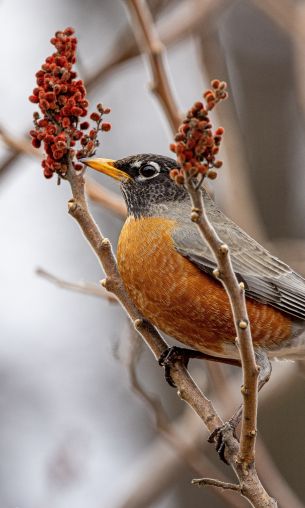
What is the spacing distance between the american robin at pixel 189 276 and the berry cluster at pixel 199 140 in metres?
1.41

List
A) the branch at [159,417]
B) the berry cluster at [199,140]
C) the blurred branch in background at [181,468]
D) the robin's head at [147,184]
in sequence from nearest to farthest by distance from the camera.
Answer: the berry cluster at [199,140], the branch at [159,417], the robin's head at [147,184], the blurred branch in background at [181,468]

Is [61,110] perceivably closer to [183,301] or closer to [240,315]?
[240,315]

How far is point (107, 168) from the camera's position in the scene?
438 cm

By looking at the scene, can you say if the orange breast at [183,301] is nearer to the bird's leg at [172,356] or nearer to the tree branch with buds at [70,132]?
the bird's leg at [172,356]

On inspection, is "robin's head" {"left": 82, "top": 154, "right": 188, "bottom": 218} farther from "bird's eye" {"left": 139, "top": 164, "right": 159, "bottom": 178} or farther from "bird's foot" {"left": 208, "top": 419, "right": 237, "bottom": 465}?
"bird's foot" {"left": 208, "top": 419, "right": 237, "bottom": 465}

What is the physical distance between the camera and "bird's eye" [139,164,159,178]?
4.84m

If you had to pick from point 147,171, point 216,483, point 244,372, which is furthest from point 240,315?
point 147,171

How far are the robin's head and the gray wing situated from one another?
32 cm

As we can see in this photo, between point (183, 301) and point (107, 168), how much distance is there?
802 mm

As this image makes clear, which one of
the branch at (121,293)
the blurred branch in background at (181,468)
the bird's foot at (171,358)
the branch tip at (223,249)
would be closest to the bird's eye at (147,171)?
the branch at (121,293)

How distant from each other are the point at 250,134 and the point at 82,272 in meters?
2.66

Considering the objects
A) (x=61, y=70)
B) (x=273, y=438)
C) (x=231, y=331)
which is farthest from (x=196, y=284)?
(x=273, y=438)

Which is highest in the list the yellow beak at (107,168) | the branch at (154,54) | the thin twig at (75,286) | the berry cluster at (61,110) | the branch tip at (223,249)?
the branch at (154,54)

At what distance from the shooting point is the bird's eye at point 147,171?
4836 millimetres
